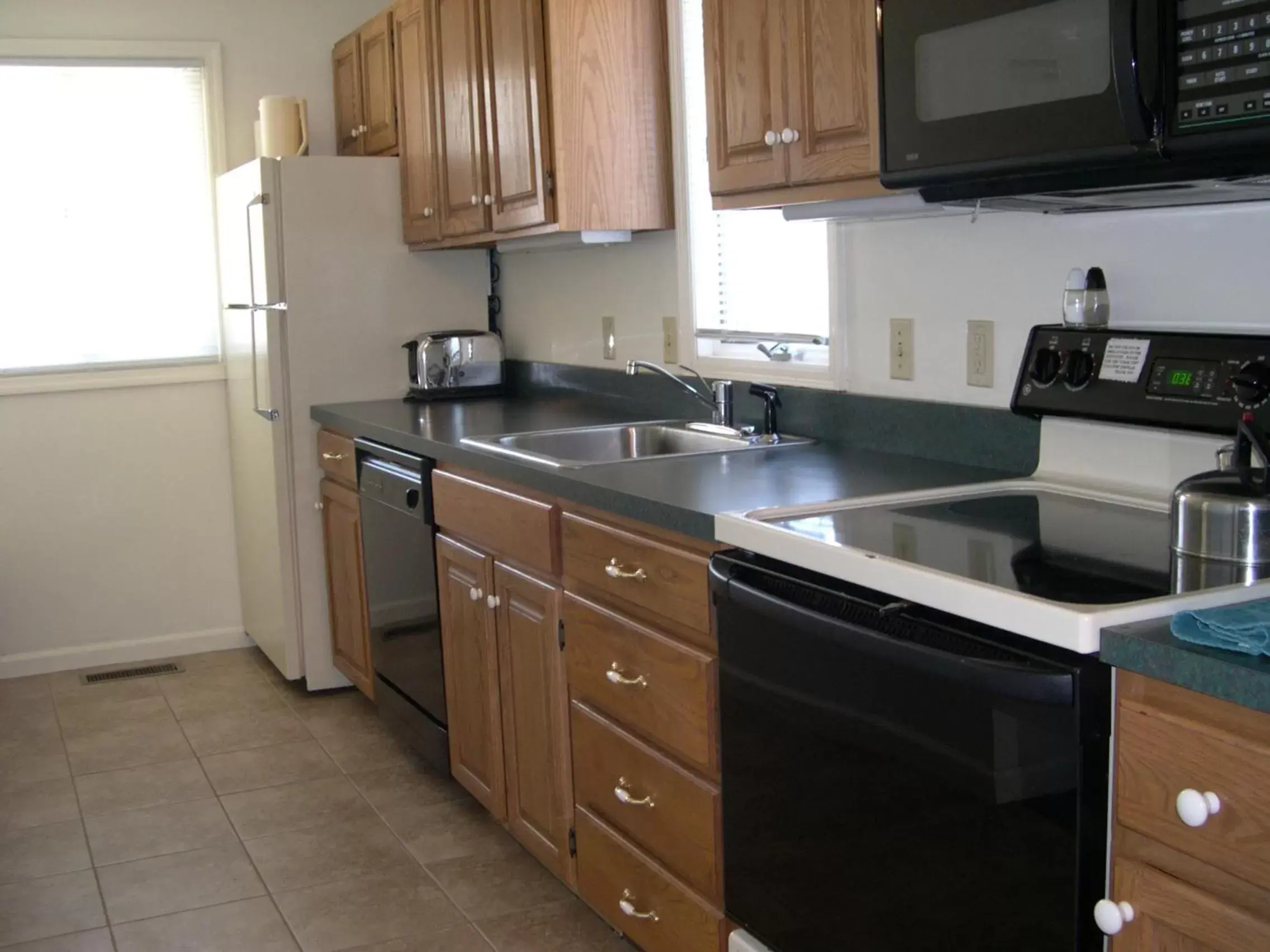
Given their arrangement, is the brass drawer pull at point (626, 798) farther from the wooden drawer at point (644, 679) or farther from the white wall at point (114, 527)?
the white wall at point (114, 527)

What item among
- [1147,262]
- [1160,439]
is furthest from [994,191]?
[1160,439]

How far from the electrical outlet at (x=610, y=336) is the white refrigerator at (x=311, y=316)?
29.2 inches

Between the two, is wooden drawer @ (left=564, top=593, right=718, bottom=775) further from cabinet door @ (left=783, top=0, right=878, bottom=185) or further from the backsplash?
cabinet door @ (left=783, top=0, right=878, bottom=185)

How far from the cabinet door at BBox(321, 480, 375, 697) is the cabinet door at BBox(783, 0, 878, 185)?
200 cm

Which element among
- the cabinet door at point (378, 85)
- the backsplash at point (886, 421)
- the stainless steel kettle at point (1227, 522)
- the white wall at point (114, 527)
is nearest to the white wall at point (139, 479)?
the white wall at point (114, 527)

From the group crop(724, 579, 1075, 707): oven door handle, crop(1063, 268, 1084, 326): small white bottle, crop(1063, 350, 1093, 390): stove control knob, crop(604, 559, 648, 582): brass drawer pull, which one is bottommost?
crop(604, 559, 648, 582): brass drawer pull

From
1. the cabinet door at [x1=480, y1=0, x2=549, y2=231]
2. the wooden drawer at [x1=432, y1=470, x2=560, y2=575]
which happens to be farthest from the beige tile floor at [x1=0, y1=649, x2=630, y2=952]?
the cabinet door at [x1=480, y1=0, x2=549, y2=231]

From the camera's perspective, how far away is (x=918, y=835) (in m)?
1.56

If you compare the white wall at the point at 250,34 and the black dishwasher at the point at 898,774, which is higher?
the white wall at the point at 250,34

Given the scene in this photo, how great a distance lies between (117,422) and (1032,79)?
12.4 ft

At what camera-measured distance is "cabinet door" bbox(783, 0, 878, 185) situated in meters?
2.05

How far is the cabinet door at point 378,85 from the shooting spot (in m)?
4.14

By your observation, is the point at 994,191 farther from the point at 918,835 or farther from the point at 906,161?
the point at 918,835

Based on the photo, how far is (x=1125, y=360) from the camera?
1958mm
